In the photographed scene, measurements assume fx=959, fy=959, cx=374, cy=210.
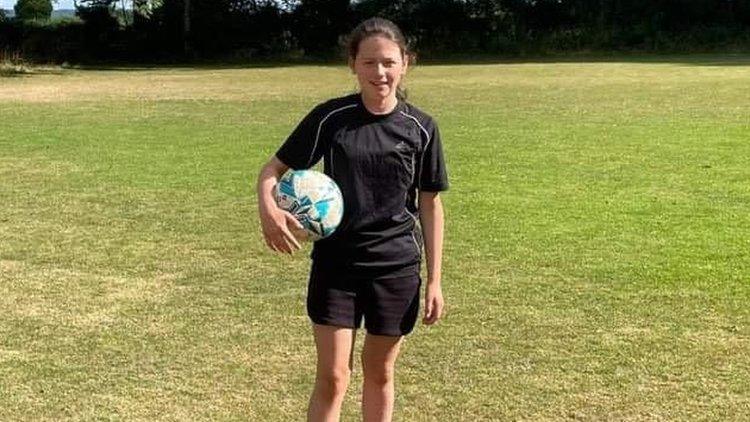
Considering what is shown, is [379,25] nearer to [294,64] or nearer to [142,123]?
[142,123]

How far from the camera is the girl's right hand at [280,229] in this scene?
11.3ft

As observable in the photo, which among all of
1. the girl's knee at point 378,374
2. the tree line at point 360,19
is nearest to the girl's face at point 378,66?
the girl's knee at point 378,374

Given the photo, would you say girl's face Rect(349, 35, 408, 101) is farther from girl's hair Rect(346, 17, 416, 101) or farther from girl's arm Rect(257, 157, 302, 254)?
girl's arm Rect(257, 157, 302, 254)

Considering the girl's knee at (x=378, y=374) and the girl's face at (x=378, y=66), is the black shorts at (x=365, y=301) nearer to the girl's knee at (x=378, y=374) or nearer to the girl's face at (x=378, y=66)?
the girl's knee at (x=378, y=374)

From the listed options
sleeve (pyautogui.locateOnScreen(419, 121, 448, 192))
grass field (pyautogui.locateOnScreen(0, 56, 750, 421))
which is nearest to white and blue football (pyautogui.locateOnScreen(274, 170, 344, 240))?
sleeve (pyautogui.locateOnScreen(419, 121, 448, 192))

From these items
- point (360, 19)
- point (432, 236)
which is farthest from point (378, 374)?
point (360, 19)

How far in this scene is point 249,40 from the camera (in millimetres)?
48406

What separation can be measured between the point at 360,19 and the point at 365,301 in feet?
152

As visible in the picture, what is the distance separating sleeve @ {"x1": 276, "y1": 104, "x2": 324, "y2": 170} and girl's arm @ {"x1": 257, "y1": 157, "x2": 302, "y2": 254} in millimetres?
43

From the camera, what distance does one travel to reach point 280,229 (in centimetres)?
345

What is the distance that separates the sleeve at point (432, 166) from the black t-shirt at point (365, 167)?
0.04ft

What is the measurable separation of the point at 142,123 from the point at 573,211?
10.9 metres

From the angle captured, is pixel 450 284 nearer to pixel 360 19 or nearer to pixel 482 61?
pixel 482 61

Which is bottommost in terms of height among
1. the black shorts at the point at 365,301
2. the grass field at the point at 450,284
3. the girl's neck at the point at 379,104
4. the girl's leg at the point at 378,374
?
the grass field at the point at 450,284
